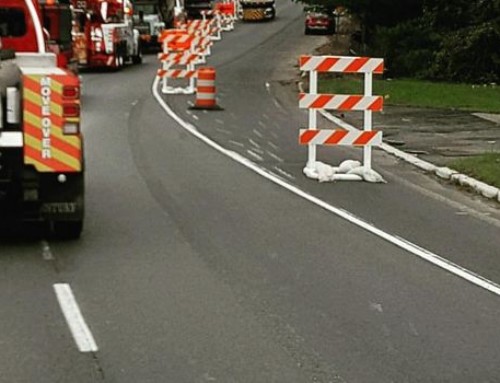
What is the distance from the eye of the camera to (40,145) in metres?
11.4

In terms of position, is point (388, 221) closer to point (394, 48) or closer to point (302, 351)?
point (302, 351)

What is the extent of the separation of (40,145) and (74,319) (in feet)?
9.67

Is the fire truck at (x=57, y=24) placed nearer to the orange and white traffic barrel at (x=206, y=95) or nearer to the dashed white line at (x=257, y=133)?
the dashed white line at (x=257, y=133)

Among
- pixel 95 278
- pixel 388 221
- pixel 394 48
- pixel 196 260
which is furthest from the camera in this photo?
pixel 394 48

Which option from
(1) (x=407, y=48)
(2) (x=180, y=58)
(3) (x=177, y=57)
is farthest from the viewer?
(1) (x=407, y=48)

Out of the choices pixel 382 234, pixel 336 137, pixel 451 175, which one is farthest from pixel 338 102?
pixel 382 234

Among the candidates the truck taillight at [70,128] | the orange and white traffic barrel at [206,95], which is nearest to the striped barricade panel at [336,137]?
the truck taillight at [70,128]

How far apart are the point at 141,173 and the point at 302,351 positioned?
9217 millimetres

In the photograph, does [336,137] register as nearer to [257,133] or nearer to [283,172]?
[283,172]

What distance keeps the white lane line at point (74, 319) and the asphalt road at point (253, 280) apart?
0.23 ft

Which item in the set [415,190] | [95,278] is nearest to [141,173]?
[415,190]

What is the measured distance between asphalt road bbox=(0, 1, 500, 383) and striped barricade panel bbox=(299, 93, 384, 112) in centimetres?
106

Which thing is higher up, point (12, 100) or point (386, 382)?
point (12, 100)

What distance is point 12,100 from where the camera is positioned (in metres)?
11.3
